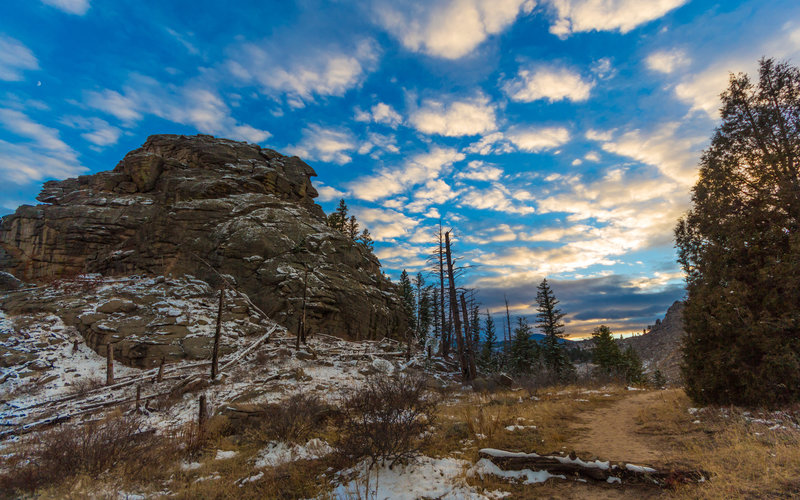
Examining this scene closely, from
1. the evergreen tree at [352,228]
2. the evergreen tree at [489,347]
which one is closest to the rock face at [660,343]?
the evergreen tree at [489,347]

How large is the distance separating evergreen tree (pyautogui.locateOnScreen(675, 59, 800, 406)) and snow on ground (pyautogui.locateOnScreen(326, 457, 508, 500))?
876 centimetres

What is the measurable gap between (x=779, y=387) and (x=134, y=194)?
49.3 m

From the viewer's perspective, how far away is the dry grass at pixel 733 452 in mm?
4852

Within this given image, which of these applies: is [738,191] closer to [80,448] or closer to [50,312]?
[80,448]

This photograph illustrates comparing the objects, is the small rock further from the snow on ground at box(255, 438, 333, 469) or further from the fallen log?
the fallen log

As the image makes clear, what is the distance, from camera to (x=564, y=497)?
18.2ft

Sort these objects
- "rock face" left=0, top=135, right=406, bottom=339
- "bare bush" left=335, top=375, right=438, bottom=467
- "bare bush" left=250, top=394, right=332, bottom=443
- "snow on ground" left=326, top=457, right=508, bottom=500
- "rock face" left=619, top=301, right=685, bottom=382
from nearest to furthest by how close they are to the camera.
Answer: "snow on ground" left=326, top=457, right=508, bottom=500 → "bare bush" left=335, top=375, right=438, bottom=467 → "bare bush" left=250, top=394, right=332, bottom=443 → "rock face" left=0, top=135, right=406, bottom=339 → "rock face" left=619, top=301, right=685, bottom=382

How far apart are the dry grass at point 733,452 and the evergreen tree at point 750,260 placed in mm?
1173

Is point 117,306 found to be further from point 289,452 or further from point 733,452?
point 733,452

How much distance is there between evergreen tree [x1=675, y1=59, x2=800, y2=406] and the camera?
8.60 m

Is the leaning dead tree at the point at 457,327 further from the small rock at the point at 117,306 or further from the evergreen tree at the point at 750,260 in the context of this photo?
the small rock at the point at 117,306

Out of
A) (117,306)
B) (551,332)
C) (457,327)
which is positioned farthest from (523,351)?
(117,306)

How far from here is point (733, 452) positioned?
6.22 metres

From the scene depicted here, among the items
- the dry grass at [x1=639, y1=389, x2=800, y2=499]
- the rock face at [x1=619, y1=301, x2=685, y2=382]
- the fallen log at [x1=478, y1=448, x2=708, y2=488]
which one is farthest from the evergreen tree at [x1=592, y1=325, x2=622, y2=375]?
the fallen log at [x1=478, y1=448, x2=708, y2=488]
